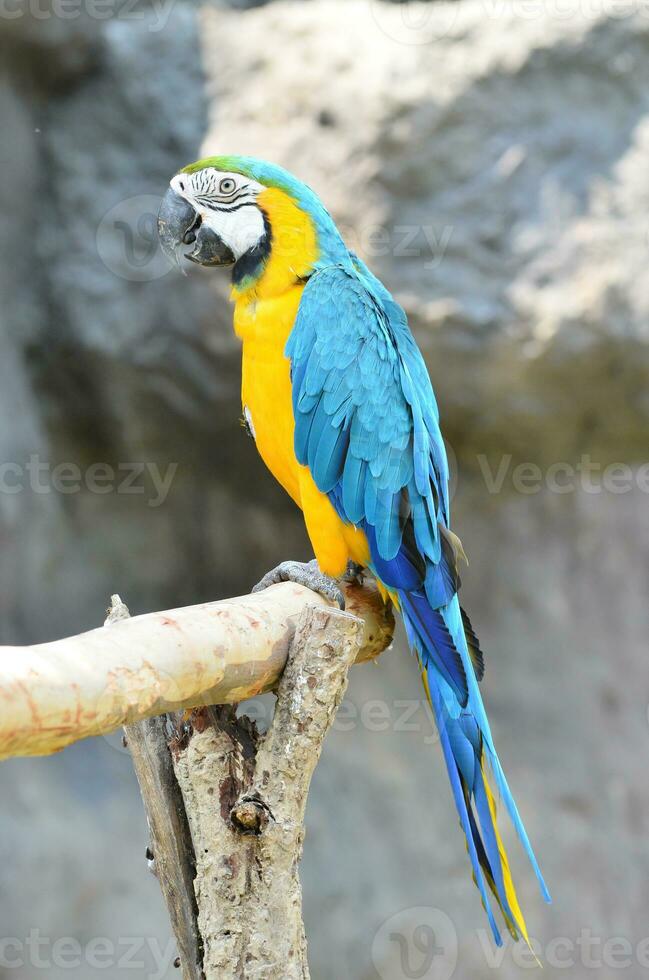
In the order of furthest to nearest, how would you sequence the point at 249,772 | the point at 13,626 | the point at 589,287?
the point at 13,626 → the point at 589,287 → the point at 249,772

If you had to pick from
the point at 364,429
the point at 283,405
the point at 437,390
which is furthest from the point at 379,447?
the point at 437,390

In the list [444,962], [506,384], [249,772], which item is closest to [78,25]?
[506,384]

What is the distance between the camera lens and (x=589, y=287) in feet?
11.3

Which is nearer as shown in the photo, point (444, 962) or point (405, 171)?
point (405, 171)

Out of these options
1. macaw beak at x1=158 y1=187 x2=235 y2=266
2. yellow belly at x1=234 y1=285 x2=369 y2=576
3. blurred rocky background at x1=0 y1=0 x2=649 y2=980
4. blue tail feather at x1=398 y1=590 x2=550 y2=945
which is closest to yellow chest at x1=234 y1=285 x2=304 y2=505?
yellow belly at x1=234 y1=285 x2=369 y2=576

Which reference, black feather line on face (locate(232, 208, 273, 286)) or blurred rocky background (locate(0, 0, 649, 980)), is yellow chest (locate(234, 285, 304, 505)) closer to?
black feather line on face (locate(232, 208, 273, 286))

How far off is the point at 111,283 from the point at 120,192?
32cm

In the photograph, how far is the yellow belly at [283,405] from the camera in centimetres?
213

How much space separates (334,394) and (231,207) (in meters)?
0.45

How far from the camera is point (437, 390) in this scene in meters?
3.55

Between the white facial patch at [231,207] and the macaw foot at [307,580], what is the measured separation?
657 millimetres

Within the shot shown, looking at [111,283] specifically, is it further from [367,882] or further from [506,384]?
[367,882]

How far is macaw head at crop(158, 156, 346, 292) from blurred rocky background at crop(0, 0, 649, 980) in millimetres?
1304

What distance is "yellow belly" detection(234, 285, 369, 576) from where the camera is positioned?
2.13 m
